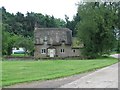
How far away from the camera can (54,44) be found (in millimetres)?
77938

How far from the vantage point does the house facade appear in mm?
77688

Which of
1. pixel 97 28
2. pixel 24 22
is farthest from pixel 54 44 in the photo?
pixel 24 22

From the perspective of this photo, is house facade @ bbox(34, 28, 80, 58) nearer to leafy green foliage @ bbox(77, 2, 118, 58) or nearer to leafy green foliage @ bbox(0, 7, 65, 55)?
leafy green foliage @ bbox(77, 2, 118, 58)

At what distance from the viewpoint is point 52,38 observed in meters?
78.2

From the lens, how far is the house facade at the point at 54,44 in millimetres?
77688

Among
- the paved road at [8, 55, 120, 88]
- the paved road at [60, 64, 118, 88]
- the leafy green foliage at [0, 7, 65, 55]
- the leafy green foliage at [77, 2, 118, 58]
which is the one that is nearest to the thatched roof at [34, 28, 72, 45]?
the leafy green foliage at [77, 2, 118, 58]

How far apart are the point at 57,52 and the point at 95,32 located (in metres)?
20.6

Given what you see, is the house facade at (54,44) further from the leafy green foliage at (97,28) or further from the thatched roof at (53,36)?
the leafy green foliage at (97,28)

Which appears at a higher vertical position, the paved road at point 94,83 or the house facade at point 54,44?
the house facade at point 54,44

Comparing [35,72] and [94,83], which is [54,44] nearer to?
[35,72]

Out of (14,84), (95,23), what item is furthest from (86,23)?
(14,84)

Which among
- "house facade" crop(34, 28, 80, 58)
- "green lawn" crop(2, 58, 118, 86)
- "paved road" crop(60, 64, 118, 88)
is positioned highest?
"house facade" crop(34, 28, 80, 58)

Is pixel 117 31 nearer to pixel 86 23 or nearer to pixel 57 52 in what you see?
pixel 86 23

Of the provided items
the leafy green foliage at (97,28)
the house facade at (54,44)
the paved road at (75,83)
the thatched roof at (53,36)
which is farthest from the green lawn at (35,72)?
the thatched roof at (53,36)
